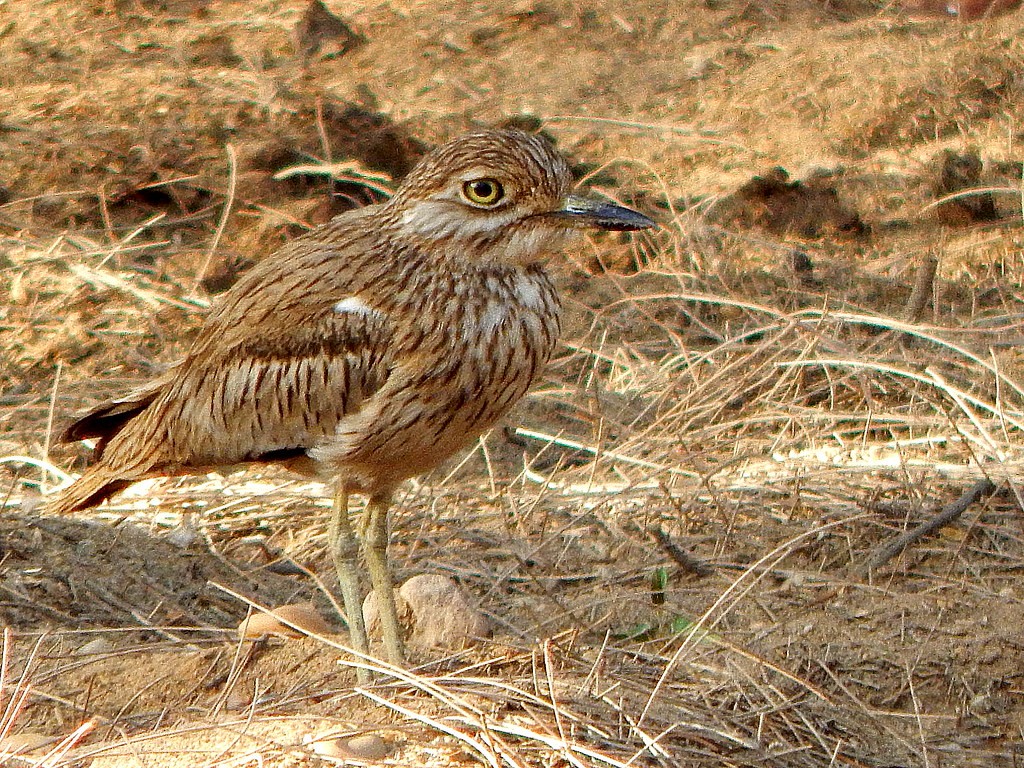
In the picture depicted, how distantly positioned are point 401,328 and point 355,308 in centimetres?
15

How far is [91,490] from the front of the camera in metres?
4.50

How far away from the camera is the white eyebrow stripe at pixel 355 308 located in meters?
3.94

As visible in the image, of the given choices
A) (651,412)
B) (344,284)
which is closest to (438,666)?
(344,284)

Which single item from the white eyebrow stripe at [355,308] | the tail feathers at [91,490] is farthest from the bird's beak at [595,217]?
the tail feathers at [91,490]

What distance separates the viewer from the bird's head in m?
3.90

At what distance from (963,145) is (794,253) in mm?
1409

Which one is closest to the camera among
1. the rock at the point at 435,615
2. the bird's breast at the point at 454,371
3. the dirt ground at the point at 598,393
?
the dirt ground at the point at 598,393

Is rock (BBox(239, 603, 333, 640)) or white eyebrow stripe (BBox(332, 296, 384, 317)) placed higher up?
white eyebrow stripe (BBox(332, 296, 384, 317))

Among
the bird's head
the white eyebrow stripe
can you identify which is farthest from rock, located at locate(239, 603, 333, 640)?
the bird's head

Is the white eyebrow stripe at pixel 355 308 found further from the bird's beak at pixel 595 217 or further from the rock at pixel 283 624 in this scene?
the rock at pixel 283 624

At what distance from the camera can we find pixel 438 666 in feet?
12.2

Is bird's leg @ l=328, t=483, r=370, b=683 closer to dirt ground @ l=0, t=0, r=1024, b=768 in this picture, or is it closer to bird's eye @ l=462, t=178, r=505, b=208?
dirt ground @ l=0, t=0, r=1024, b=768

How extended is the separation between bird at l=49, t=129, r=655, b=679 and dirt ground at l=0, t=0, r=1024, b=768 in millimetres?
521

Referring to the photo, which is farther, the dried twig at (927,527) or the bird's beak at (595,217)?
the dried twig at (927,527)
